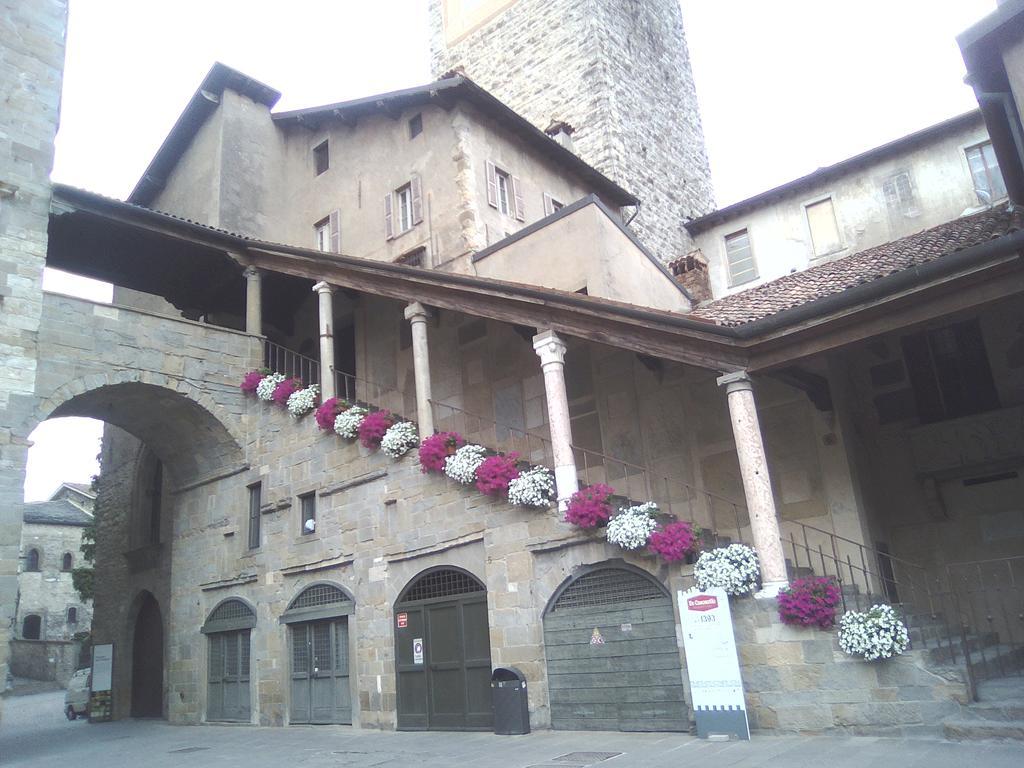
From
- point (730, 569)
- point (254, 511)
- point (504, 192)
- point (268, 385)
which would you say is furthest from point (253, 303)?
point (730, 569)

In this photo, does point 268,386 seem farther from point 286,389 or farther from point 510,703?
point 510,703

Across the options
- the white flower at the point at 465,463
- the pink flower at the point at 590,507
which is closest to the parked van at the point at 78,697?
the white flower at the point at 465,463

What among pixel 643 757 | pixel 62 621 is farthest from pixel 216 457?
pixel 62 621

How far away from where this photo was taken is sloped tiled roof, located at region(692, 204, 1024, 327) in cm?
955

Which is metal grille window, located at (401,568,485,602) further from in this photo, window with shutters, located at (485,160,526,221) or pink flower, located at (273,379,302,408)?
window with shutters, located at (485,160,526,221)

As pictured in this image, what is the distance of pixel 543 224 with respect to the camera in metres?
14.4

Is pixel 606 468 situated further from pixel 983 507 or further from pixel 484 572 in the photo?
pixel 983 507

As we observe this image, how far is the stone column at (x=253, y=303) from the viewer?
16.9 meters

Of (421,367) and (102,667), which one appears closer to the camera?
(421,367)

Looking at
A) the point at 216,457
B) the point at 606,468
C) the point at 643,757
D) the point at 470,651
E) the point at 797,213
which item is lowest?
the point at 643,757

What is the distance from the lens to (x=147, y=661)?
66.7 feet

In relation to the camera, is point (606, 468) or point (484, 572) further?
point (606, 468)

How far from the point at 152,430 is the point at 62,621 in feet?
117

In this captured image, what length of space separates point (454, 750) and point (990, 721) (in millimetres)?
5436
